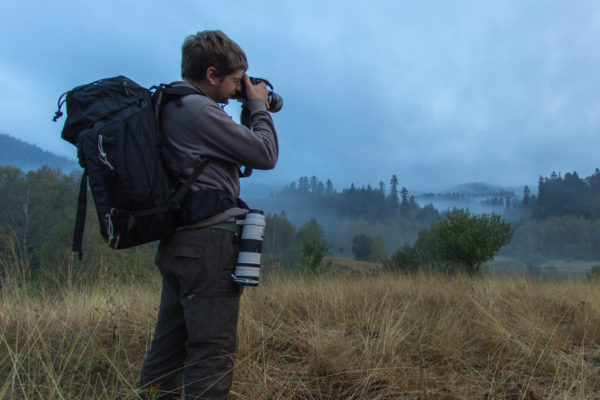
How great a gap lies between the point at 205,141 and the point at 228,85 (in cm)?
37

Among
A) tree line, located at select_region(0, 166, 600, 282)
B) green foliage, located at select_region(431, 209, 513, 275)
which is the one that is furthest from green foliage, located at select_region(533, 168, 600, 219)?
green foliage, located at select_region(431, 209, 513, 275)

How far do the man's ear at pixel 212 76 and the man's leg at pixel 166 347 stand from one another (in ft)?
3.39

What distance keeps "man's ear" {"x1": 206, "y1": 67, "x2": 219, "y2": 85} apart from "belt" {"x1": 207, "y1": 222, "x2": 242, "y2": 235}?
2.39 feet

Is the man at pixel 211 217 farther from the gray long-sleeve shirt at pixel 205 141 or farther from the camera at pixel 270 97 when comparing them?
the camera at pixel 270 97

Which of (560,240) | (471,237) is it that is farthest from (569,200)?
(471,237)

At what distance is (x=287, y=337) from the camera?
312 cm

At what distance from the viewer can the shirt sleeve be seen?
Answer: 1.58 meters

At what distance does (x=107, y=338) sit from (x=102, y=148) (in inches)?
95.6

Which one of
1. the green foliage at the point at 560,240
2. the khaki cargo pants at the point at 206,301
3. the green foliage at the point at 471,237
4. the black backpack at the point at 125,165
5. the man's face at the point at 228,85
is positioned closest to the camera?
the black backpack at the point at 125,165

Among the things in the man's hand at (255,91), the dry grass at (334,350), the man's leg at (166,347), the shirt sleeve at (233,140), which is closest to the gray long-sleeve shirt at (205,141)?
the shirt sleeve at (233,140)

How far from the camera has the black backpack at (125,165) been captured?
4.60 feet

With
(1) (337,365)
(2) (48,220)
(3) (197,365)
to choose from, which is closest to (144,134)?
(3) (197,365)

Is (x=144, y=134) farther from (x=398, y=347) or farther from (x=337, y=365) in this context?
(x=398, y=347)

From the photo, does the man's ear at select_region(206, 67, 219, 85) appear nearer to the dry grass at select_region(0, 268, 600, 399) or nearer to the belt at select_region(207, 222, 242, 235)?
the belt at select_region(207, 222, 242, 235)
